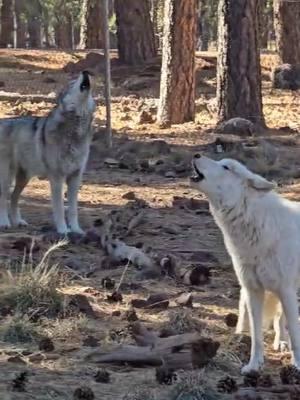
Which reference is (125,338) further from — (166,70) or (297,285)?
(166,70)

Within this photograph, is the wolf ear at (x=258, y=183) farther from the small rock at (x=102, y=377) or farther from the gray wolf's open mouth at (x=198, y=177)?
the small rock at (x=102, y=377)

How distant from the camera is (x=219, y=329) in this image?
21.8 feet

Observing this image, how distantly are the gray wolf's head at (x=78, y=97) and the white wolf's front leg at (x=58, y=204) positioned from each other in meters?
0.75

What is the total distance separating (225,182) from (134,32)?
65.6 feet

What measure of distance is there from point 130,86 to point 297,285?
1714 centimetres

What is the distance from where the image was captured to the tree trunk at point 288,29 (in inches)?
886

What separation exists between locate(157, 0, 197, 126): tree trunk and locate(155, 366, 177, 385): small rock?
40.3 feet

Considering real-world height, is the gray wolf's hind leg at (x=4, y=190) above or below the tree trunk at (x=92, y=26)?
below

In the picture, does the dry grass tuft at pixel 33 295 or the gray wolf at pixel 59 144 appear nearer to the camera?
the dry grass tuft at pixel 33 295

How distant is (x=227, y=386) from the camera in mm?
5305

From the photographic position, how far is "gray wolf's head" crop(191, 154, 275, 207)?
5641 millimetres

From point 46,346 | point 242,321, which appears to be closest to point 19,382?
point 46,346

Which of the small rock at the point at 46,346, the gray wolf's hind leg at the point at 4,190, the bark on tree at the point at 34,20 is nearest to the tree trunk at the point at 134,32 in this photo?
the bark on tree at the point at 34,20

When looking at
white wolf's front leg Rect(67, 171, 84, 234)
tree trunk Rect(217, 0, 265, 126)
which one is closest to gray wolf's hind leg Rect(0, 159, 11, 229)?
white wolf's front leg Rect(67, 171, 84, 234)
